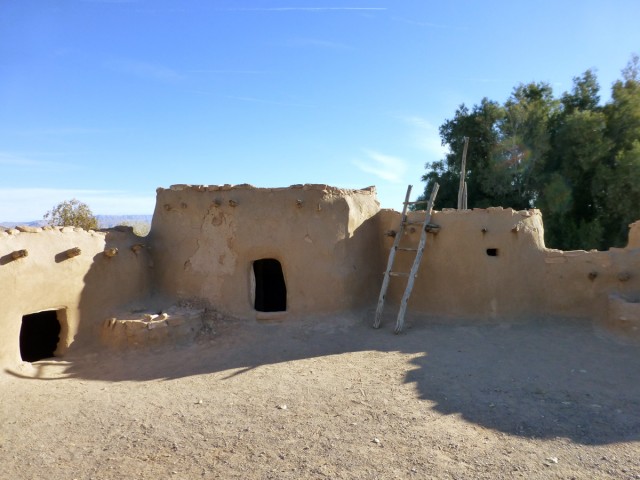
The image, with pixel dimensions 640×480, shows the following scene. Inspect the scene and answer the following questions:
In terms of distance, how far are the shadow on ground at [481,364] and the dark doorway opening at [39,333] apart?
2469mm

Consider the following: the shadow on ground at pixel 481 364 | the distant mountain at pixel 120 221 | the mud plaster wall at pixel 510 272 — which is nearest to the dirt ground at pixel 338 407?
the shadow on ground at pixel 481 364

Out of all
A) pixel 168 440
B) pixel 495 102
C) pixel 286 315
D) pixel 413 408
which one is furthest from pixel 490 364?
pixel 495 102

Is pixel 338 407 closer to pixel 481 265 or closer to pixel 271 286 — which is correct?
pixel 481 265

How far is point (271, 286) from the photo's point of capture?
40.6 feet

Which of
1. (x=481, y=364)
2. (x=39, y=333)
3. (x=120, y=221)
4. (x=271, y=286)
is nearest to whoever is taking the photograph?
(x=481, y=364)

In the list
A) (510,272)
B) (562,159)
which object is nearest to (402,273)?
(510,272)

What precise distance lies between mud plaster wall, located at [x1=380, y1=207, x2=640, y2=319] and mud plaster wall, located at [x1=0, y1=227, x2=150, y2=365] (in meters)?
6.35

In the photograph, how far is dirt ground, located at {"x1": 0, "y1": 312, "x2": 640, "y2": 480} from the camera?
4531 mm

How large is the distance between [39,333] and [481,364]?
9.56 metres

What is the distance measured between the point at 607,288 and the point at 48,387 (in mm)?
10235

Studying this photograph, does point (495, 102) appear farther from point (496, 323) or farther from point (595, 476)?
point (595, 476)

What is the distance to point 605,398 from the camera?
5.88 meters

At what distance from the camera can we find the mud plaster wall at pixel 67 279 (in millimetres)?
7496

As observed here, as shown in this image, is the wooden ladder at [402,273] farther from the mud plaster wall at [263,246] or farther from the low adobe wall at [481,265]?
the mud plaster wall at [263,246]
